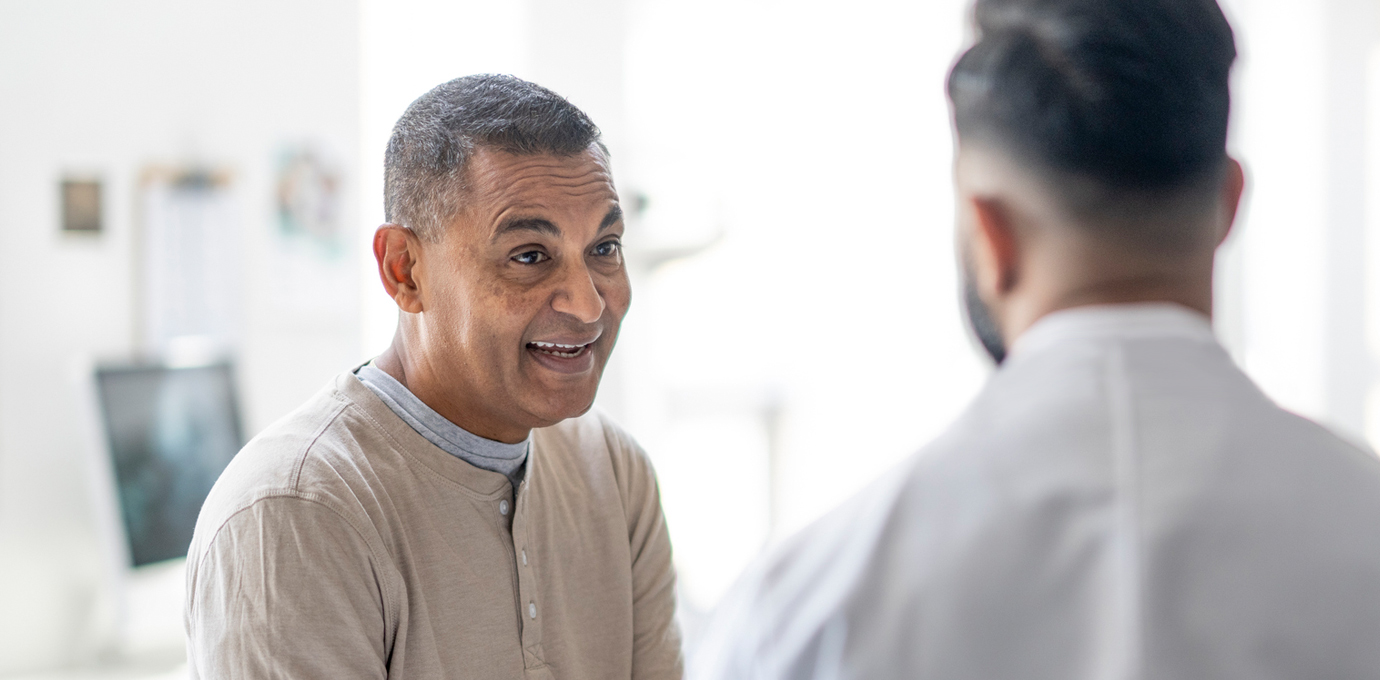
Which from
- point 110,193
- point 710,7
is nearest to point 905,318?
point 710,7

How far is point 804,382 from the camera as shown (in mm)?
3605

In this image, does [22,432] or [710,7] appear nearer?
[22,432]

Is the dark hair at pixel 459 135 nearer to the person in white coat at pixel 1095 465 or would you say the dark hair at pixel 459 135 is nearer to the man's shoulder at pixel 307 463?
the man's shoulder at pixel 307 463

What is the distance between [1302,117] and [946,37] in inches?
63.7

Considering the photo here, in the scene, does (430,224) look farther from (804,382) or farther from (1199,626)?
(804,382)

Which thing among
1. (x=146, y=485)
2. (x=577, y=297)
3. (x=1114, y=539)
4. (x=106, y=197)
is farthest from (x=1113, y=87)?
(x=106, y=197)

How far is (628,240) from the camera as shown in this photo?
3270mm

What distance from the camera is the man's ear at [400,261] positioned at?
4.02ft

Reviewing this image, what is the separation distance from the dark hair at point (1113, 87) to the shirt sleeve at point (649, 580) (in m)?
0.92

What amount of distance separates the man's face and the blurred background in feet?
5.31

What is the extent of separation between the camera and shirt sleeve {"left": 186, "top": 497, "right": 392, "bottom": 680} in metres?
0.96

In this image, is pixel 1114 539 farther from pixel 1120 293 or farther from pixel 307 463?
pixel 307 463

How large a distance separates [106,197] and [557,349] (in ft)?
6.12

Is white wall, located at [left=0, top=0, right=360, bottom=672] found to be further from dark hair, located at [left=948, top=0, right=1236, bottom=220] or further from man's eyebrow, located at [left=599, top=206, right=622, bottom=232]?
dark hair, located at [left=948, top=0, right=1236, bottom=220]
